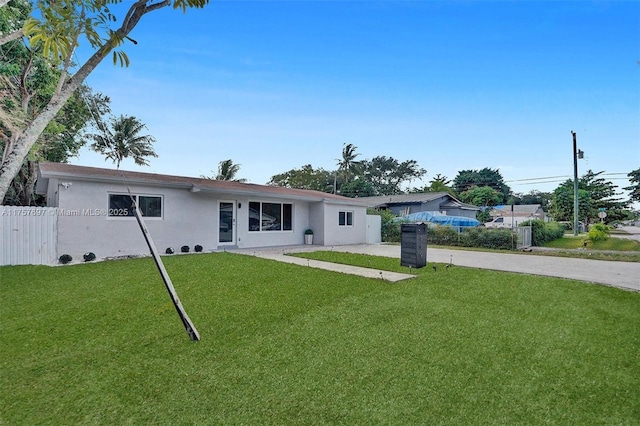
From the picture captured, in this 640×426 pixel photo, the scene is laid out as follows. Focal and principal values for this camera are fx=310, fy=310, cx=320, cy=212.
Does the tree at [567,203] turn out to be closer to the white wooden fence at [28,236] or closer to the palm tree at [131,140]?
the white wooden fence at [28,236]

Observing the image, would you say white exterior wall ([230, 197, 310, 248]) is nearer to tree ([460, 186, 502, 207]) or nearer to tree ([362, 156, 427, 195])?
tree ([362, 156, 427, 195])

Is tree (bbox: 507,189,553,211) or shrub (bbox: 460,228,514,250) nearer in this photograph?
shrub (bbox: 460,228,514,250)

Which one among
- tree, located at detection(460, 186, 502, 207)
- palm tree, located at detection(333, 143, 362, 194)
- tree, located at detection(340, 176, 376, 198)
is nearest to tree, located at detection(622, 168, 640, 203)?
tree, located at detection(460, 186, 502, 207)

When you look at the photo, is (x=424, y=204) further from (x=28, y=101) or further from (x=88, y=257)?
(x=28, y=101)

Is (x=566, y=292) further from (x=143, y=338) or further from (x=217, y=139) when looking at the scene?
(x=217, y=139)

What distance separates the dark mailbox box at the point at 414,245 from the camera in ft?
28.0

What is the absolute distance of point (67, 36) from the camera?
124 inches

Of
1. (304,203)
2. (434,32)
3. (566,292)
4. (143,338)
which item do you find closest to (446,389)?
(143,338)

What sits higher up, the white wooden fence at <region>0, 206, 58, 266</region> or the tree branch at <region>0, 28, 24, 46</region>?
the tree branch at <region>0, 28, 24, 46</region>

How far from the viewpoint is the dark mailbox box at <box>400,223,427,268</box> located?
852 centimetres

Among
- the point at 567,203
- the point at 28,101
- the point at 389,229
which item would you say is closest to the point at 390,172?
the point at 567,203

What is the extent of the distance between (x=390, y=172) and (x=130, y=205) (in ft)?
158

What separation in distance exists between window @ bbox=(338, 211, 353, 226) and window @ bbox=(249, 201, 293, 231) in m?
2.88

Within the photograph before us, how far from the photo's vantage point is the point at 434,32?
10.7 m
